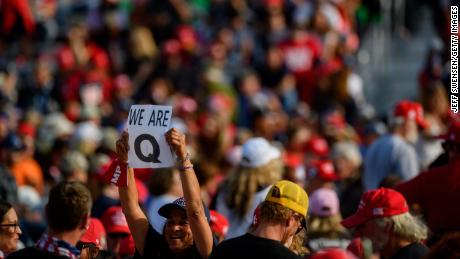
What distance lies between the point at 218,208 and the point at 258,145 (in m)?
0.58

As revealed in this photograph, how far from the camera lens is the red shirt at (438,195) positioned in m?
7.99

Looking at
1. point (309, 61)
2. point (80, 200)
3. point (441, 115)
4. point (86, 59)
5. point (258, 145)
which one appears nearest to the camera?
point (80, 200)

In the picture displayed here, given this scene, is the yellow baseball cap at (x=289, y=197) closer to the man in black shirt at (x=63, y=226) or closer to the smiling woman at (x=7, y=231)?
the man in black shirt at (x=63, y=226)

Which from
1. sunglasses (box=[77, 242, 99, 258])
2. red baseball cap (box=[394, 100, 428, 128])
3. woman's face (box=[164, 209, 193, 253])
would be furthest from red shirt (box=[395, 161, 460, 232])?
red baseball cap (box=[394, 100, 428, 128])

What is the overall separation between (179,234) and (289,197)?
761 mm

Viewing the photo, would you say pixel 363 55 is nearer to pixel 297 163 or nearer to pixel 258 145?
pixel 297 163

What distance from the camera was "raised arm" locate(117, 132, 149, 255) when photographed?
7.24 metres

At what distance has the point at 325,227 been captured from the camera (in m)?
9.10

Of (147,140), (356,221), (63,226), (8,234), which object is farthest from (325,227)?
(63,226)

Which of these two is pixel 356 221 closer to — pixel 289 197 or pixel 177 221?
pixel 289 197

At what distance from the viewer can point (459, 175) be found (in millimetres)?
8133

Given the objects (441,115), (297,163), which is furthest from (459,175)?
(441,115)

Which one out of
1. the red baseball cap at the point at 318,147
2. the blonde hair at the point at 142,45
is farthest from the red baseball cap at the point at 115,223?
the blonde hair at the point at 142,45

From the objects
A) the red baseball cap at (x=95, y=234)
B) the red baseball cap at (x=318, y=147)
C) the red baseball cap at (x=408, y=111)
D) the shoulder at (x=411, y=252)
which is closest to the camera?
the shoulder at (x=411, y=252)
